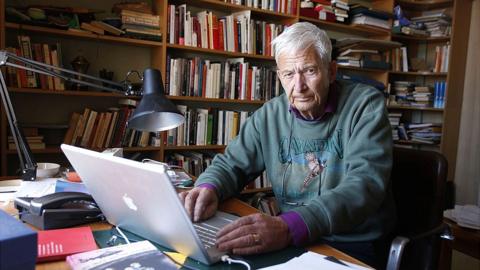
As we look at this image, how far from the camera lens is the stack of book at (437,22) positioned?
3.66 meters

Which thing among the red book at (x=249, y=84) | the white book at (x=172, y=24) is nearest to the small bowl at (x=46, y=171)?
the white book at (x=172, y=24)

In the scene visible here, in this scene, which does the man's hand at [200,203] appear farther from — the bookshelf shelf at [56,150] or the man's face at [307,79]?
the bookshelf shelf at [56,150]

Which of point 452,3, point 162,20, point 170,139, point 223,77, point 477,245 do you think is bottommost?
point 477,245

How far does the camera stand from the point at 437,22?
3703 mm

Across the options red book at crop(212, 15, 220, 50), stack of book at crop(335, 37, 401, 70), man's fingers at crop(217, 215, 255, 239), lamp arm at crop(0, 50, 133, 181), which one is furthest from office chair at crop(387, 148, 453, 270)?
stack of book at crop(335, 37, 401, 70)

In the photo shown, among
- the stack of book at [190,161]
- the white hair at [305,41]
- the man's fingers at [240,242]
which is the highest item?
the white hair at [305,41]

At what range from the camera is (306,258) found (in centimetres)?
84

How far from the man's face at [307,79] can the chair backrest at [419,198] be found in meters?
0.42

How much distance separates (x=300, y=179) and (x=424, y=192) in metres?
0.48

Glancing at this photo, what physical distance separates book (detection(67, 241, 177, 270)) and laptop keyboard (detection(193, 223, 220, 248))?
103 mm

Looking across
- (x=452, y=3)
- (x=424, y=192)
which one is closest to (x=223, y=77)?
(x=424, y=192)

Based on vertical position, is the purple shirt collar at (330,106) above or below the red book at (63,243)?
above

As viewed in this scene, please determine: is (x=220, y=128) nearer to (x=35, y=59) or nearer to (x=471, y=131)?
(x=35, y=59)

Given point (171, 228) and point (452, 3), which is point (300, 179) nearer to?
point (171, 228)
